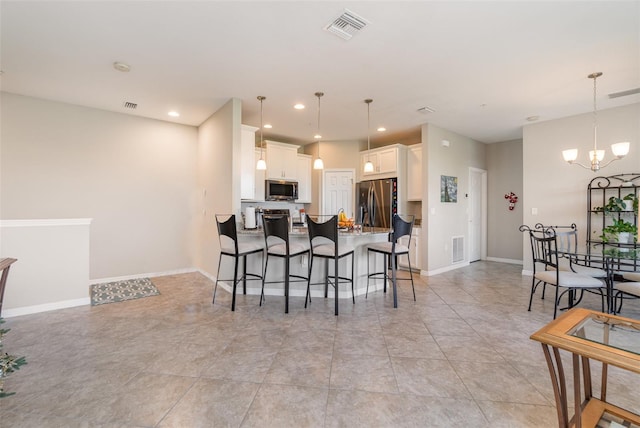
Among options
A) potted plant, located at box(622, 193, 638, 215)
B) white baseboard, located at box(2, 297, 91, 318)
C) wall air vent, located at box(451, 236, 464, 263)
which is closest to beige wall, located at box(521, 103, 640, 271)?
potted plant, located at box(622, 193, 638, 215)

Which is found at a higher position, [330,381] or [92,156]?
[92,156]

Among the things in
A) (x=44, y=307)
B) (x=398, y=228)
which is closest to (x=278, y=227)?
(x=398, y=228)

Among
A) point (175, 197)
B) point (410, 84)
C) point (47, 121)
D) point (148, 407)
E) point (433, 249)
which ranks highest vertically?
point (410, 84)

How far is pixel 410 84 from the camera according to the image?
11.5 ft

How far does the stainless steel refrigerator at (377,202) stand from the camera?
5500 mm

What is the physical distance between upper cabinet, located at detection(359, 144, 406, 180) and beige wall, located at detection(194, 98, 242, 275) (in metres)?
2.53

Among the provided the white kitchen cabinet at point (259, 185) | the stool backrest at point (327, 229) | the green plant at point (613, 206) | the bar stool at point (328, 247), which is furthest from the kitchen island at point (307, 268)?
the green plant at point (613, 206)

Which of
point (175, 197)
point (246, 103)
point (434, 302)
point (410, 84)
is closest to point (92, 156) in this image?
point (175, 197)

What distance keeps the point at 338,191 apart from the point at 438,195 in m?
2.05

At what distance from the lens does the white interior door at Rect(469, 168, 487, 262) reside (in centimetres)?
638

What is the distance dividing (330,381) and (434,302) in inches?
85.7

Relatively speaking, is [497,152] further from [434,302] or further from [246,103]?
[246,103]

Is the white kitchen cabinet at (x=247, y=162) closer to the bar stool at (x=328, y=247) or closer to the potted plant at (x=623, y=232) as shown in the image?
the bar stool at (x=328, y=247)

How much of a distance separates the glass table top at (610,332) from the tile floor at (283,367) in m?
0.63
